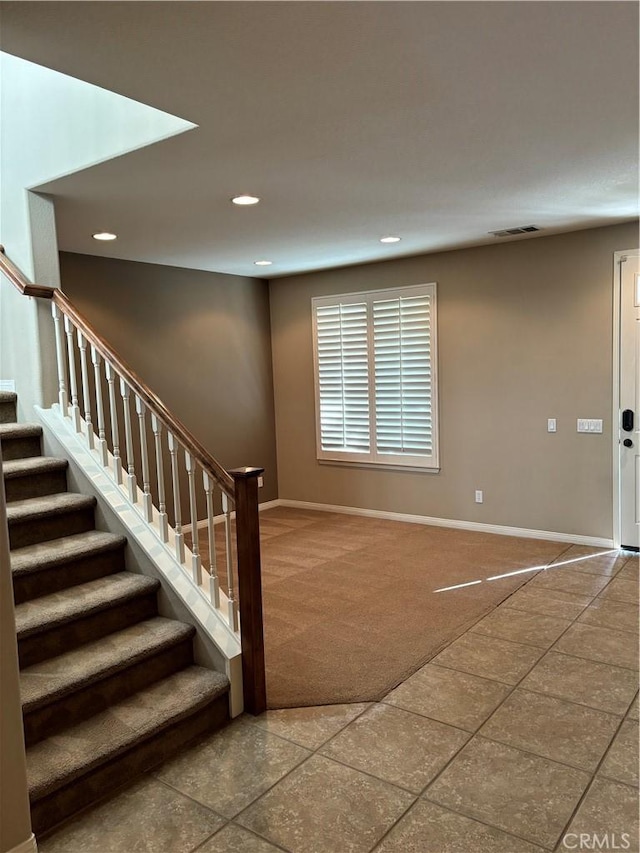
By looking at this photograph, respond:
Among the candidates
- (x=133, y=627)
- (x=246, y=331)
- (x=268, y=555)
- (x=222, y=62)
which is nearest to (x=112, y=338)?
(x=246, y=331)

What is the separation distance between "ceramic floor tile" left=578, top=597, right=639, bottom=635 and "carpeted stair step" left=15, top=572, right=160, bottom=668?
2.59 metres

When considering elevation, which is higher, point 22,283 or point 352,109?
point 352,109

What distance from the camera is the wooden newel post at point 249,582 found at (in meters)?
2.82

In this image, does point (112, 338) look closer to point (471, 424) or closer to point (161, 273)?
point (161, 273)

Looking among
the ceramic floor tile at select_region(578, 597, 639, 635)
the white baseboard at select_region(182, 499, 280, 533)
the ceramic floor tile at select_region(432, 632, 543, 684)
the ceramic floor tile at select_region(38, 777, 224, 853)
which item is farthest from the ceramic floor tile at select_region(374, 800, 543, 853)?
the white baseboard at select_region(182, 499, 280, 533)

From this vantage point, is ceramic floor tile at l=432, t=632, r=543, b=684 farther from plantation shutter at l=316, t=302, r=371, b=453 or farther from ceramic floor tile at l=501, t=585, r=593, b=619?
plantation shutter at l=316, t=302, r=371, b=453

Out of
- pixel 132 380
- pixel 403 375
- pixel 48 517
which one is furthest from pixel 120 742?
pixel 403 375

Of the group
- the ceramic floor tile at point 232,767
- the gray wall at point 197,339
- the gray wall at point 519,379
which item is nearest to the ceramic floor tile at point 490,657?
the ceramic floor tile at point 232,767

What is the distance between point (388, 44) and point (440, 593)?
133 inches

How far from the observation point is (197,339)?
6262 millimetres

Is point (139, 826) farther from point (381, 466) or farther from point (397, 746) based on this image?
point (381, 466)

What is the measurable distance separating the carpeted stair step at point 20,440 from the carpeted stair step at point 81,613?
3.21 ft

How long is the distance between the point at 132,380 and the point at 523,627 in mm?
2662

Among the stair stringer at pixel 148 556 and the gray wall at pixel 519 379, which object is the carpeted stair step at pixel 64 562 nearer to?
the stair stringer at pixel 148 556
